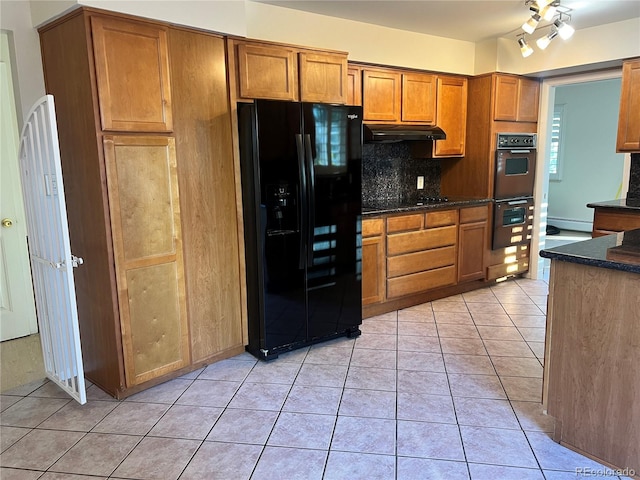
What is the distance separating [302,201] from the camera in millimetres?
3008

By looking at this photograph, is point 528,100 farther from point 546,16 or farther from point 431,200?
point 546,16

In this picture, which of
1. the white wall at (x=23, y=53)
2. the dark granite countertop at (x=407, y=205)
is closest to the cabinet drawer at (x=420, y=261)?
the dark granite countertop at (x=407, y=205)

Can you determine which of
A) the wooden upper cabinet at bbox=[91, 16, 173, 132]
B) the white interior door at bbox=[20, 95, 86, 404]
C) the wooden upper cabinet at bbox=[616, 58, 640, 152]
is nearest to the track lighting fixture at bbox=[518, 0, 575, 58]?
the wooden upper cabinet at bbox=[616, 58, 640, 152]

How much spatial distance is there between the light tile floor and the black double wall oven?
63.9 inches

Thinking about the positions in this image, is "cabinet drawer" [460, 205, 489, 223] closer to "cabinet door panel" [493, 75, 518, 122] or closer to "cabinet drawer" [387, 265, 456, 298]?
"cabinet drawer" [387, 265, 456, 298]

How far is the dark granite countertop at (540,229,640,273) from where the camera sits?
1864 mm

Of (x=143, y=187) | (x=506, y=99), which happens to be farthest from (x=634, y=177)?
(x=143, y=187)

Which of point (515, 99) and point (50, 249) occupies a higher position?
point (515, 99)

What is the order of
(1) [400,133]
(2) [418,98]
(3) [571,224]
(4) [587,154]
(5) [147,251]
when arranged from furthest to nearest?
(3) [571,224] < (4) [587,154] < (2) [418,98] < (1) [400,133] < (5) [147,251]

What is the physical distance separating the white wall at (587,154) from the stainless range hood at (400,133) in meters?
4.44

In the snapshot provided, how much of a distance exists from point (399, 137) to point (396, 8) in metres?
1.02

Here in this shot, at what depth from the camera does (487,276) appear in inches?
187

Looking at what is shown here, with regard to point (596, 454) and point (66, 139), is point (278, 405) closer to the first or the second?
point (596, 454)

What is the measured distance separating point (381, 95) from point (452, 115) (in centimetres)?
95
